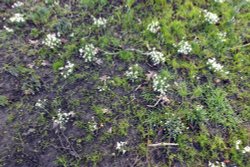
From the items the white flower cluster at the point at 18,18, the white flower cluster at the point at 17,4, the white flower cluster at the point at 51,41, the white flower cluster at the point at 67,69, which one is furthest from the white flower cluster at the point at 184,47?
the white flower cluster at the point at 17,4

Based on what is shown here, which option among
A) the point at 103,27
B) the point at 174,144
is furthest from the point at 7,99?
the point at 174,144

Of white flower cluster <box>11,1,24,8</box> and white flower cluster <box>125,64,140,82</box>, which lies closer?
white flower cluster <box>125,64,140,82</box>

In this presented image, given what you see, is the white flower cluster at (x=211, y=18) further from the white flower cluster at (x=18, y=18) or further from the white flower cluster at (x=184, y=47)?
the white flower cluster at (x=18, y=18)

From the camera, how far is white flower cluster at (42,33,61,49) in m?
5.54

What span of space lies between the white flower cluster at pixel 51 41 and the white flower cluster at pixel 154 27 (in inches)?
62.4

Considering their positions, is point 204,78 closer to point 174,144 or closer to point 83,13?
point 174,144

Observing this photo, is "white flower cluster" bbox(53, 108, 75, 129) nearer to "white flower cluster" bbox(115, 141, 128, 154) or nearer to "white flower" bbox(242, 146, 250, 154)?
"white flower cluster" bbox(115, 141, 128, 154)

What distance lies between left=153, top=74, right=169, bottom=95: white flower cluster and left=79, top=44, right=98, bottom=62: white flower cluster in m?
1.11

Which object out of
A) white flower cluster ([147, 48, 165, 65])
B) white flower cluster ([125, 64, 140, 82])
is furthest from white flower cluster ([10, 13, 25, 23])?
white flower cluster ([147, 48, 165, 65])

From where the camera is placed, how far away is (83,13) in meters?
5.98

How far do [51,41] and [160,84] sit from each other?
200cm

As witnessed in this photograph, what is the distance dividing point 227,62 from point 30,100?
3241 millimetres

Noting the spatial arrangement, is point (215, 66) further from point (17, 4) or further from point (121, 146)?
point (17, 4)

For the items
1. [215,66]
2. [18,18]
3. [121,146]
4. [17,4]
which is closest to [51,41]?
[18,18]
